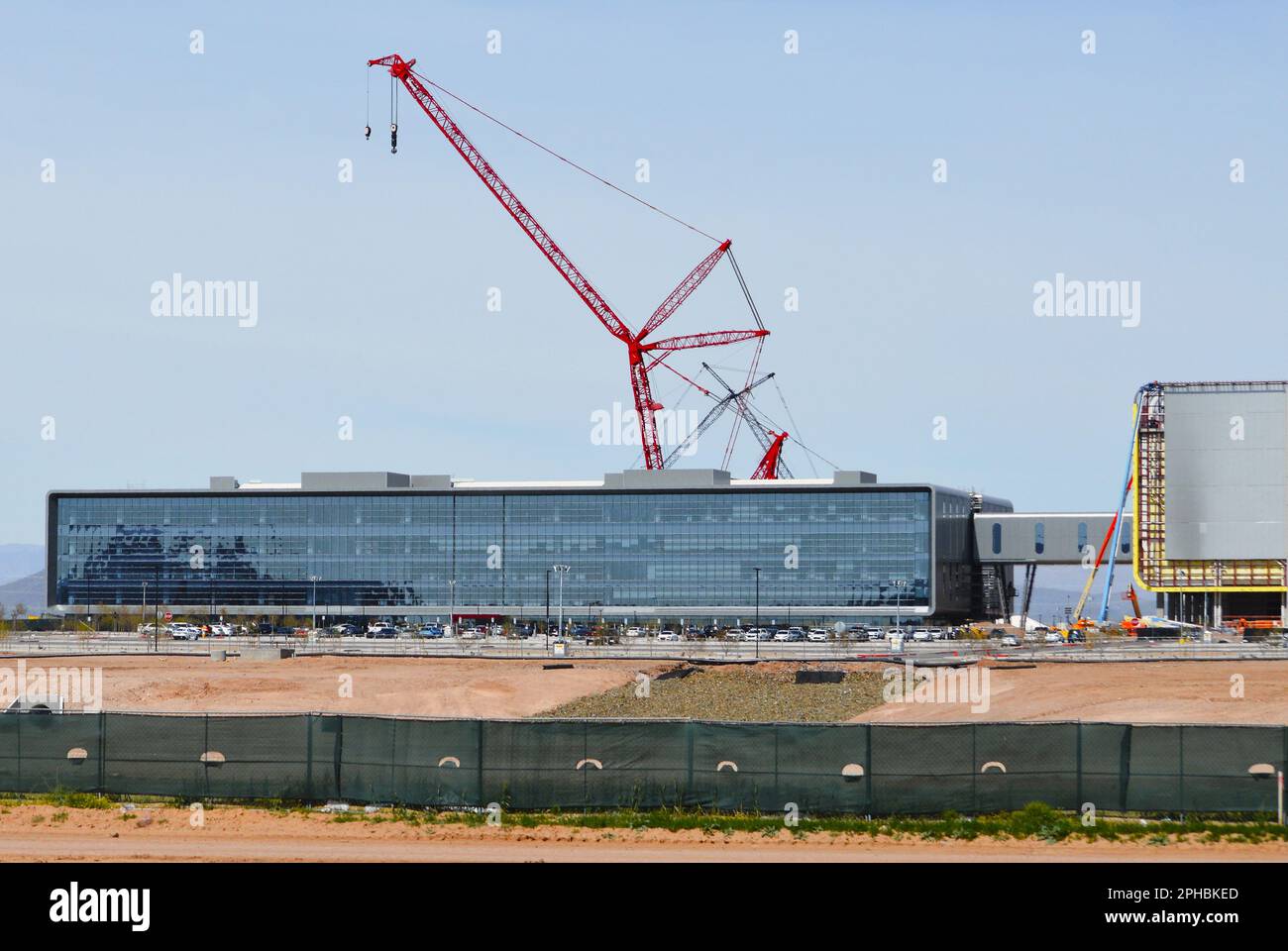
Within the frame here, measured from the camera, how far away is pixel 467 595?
18900 cm

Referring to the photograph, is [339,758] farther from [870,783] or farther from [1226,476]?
[1226,476]

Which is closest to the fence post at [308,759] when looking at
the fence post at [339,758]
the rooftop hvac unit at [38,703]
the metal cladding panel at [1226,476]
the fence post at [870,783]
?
the fence post at [339,758]

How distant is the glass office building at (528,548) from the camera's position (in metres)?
182

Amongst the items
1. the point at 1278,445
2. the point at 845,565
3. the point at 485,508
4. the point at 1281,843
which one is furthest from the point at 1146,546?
the point at 1281,843

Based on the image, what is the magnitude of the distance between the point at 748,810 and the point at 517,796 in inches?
200

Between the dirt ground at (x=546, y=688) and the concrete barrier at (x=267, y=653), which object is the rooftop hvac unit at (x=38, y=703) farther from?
the concrete barrier at (x=267, y=653)

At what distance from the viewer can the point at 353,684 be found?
272ft

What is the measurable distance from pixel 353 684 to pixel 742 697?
21.8 metres

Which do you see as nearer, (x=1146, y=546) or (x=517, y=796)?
(x=517, y=796)

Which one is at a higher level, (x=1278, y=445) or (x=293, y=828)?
(x=1278, y=445)

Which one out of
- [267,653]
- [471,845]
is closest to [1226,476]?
[267,653]

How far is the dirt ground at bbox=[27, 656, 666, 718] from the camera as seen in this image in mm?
69750

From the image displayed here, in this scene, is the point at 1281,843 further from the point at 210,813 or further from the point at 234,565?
the point at 234,565

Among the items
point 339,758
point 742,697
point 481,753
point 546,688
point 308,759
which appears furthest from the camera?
point 546,688
